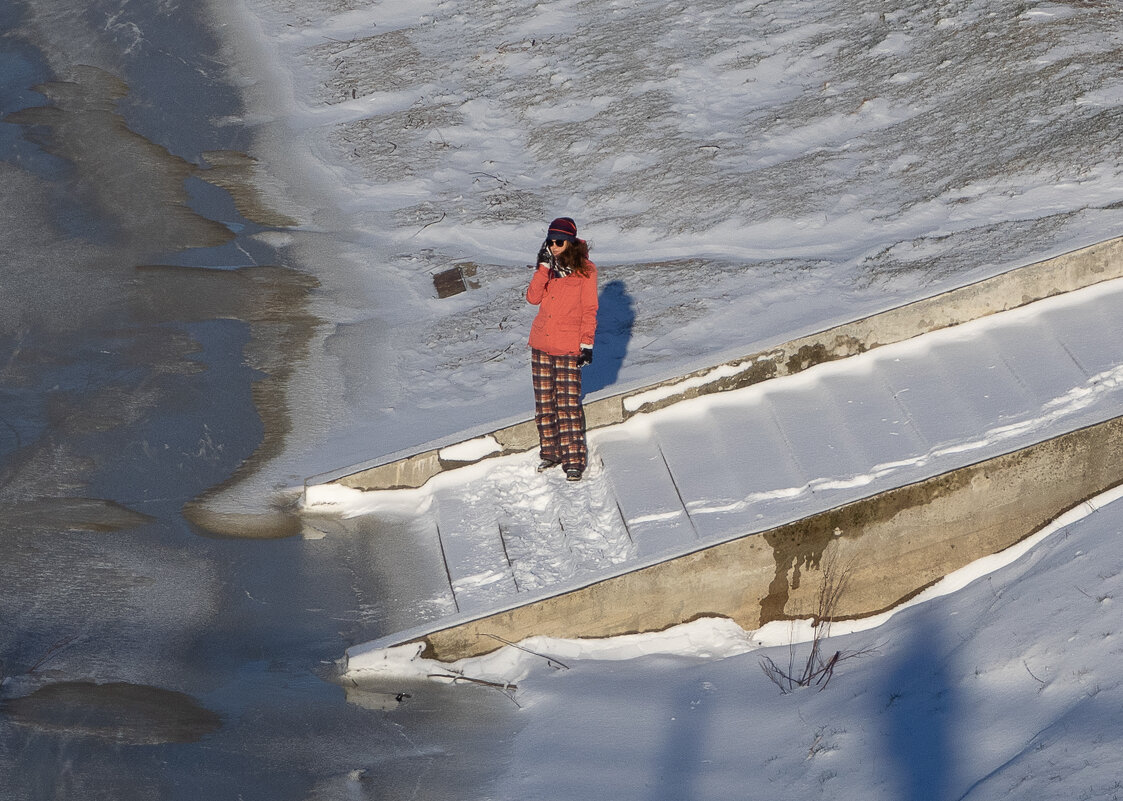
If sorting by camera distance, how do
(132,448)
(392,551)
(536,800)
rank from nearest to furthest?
(536,800) < (392,551) < (132,448)

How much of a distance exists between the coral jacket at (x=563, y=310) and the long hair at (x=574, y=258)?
0.03 m

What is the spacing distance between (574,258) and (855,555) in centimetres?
252

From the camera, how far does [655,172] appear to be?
406 inches

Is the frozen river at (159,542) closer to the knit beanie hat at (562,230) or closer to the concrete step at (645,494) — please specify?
the concrete step at (645,494)

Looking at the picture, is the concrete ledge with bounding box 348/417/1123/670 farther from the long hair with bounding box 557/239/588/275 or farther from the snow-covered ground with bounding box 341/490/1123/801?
the long hair with bounding box 557/239/588/275

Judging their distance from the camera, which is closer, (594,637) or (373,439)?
(594,637)

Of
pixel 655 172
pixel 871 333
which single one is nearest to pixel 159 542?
pixel 871 333

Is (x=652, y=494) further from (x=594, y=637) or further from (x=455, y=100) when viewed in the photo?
(x=455, y=100)

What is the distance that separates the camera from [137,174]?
11.3 meters

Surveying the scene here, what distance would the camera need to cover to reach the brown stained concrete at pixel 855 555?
20.2 feet

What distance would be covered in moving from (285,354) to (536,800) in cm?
462

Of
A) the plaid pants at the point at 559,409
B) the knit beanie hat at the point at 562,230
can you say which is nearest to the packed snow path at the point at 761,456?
the plaid pants at the point at 559,409

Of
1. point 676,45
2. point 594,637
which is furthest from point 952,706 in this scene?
point 676,45

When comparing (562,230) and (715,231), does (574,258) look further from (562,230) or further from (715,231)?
(715,231)
